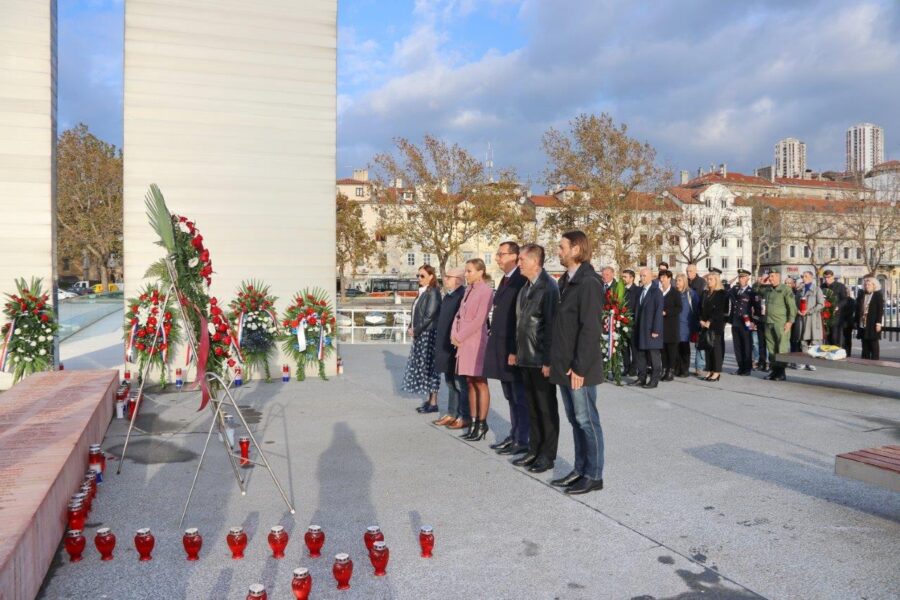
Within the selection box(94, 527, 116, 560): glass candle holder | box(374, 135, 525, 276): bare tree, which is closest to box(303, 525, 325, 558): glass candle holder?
box(94, 527, 116, 560): glass candle holder

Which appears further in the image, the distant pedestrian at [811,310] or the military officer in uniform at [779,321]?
the distant pedestrian at [811,310]

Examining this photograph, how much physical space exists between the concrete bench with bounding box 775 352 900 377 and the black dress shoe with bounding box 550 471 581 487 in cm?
599

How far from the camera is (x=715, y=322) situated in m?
11.6

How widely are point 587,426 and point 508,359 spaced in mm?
1385

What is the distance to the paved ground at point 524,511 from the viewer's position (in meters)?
3.74

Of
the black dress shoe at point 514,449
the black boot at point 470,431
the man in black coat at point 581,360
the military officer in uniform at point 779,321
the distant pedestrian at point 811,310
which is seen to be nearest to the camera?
the man in black coat at point 581,360

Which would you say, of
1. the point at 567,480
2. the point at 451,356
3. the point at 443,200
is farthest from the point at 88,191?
the point at 567,480

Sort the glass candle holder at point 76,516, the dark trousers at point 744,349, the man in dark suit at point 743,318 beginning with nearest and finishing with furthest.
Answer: the glass candle holder at point 76,516
the man in dark suit at point 743,318
the dark trousers at point 744,349

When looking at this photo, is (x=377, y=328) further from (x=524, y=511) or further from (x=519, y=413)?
(x=524, y=511)

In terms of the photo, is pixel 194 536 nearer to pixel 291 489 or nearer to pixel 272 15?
pixel 291 489

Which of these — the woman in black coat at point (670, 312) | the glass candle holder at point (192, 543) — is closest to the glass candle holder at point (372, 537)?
the glass candle holder at point (192, 543)

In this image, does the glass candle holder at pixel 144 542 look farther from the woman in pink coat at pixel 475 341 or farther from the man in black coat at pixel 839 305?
the man in black coat at pixel 839 305

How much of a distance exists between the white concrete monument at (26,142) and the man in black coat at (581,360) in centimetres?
895

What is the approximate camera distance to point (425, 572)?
12.7 feet
